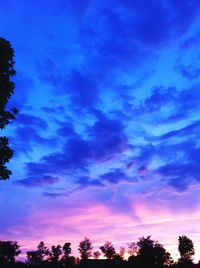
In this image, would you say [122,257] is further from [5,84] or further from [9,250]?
[5,84]

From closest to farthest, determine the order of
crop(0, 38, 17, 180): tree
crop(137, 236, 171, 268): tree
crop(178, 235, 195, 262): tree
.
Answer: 1. crop(0, 38, 17, 180): tree
2. crop(137, 236, 171, 268): tree
3. crop(178, 235, 195, 262): tree

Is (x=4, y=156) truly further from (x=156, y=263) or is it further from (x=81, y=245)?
(x=81, y=245)

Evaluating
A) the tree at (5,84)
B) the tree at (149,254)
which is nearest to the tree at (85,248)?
the tree at (149,254)

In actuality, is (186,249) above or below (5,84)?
above

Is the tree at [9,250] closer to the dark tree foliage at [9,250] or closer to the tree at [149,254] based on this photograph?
the dark tree foliage at [9,250]

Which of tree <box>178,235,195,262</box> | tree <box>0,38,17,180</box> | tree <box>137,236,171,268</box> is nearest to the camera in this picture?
tree <box>0,38,17,180</box>

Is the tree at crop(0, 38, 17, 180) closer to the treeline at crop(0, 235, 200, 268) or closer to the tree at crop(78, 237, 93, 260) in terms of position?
the treeline at crop(0, 235, 200, 268)

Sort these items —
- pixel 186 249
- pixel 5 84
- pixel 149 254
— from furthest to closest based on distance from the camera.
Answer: pixel 186 249 < pixel 149 254 < pixel 5 84

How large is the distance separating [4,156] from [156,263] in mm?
91910

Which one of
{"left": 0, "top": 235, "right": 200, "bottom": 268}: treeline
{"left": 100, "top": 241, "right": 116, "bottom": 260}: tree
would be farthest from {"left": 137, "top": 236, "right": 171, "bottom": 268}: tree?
{"left": 100, "top": 241, "right": 116, "bottom": 260}: tree

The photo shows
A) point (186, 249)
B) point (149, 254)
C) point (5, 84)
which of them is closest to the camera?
point (5, 84)

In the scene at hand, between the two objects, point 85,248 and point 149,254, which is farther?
point 85,248

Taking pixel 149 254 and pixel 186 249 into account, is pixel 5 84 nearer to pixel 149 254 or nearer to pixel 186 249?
pixel 149 254

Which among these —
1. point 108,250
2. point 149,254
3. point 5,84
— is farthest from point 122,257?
point 5,84
